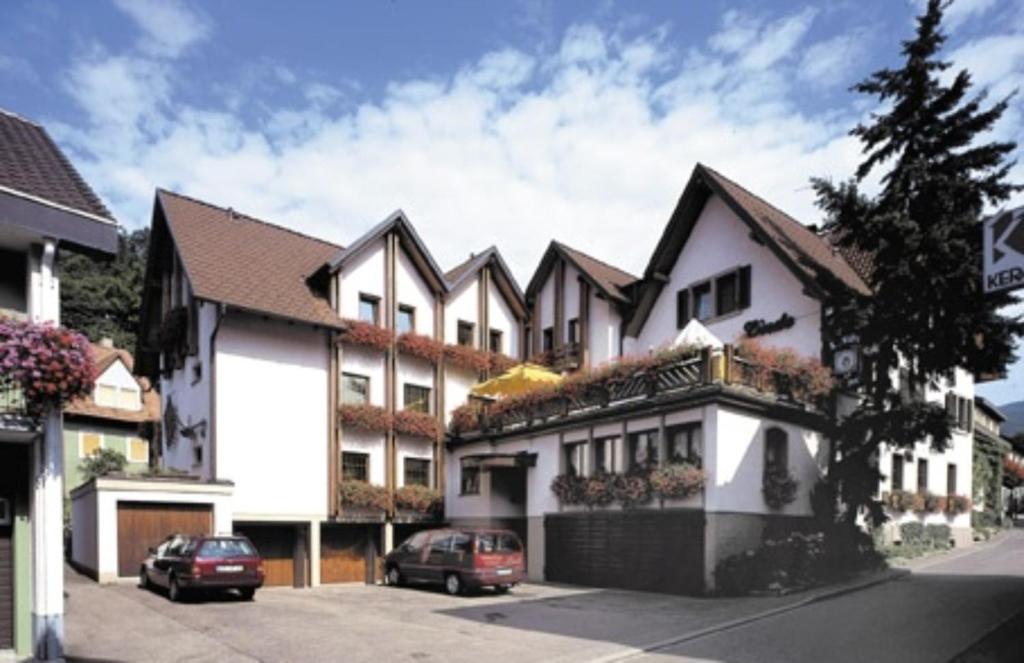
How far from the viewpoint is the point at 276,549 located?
25297 millimetres

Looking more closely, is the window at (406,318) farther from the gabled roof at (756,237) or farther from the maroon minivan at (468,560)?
the maroon minivan at (468,560)

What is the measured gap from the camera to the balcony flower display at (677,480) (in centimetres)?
1938

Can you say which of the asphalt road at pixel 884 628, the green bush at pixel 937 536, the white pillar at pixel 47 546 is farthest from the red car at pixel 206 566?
the green bush at pixel 937 536

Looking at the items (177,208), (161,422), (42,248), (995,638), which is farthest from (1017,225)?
(161,422)

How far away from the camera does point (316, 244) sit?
100 ft

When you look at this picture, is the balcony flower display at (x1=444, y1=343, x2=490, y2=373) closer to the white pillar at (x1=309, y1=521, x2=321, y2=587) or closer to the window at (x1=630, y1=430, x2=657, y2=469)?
the white pillar at (x1=309, y1=521, x2=321, y2=587)

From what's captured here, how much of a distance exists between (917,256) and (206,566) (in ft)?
61.6

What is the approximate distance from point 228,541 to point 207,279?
349 inches

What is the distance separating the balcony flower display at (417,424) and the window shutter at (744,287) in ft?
37.7

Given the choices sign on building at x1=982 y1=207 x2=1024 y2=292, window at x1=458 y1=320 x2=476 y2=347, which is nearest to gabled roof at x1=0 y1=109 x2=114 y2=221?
sign on building at x1=982 y1=207 x2=1024 y2=292

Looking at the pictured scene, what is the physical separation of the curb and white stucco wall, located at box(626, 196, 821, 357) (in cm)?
626

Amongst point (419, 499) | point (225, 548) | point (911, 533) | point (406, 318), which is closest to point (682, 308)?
point (406, 318)

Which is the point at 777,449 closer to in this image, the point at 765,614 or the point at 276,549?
the point at 765,614

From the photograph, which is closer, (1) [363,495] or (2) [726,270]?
(2) [726,270]
